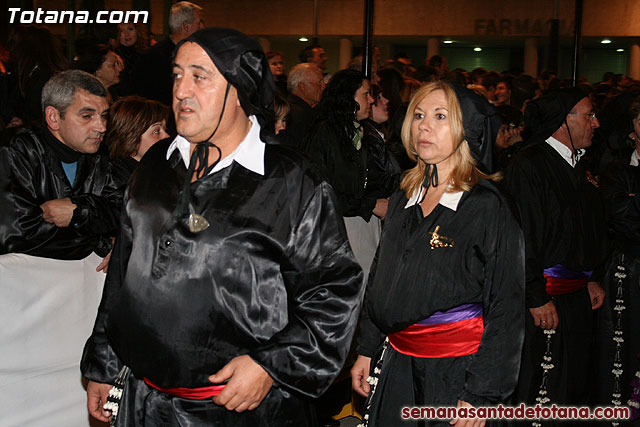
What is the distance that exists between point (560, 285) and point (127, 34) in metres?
5.09

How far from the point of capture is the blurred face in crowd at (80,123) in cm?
434

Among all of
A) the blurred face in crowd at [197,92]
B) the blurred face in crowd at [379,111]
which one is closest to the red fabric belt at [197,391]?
the blurred face in crowd at [197,92]

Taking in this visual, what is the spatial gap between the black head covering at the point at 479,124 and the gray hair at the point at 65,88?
6.80 ft

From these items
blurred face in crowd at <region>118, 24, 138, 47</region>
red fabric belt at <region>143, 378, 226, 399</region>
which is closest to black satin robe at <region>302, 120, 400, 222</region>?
blurred face in crowd at <region>118, 24, 138, 47</region>

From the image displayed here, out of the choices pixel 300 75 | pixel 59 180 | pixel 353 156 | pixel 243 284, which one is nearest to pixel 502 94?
Result: pixel 300 75

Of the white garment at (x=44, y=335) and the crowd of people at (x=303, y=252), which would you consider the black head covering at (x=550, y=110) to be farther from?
the white garment at (x=44, y=335)

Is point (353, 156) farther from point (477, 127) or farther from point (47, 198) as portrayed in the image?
point (477, 127)

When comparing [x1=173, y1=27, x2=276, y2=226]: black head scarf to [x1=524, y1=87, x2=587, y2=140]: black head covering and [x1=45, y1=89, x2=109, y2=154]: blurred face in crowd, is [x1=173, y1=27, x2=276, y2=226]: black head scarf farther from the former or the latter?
[x1=524, y1=87, x2=587, y2=140]: black head covering

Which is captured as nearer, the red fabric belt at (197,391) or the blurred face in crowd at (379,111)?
the red fabric belt at (197,391)

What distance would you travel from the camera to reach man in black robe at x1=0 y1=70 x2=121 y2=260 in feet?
13.9

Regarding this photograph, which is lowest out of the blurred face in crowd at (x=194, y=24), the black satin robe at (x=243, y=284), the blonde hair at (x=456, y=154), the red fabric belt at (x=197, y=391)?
the red fabric belt at (x=197, y=391)

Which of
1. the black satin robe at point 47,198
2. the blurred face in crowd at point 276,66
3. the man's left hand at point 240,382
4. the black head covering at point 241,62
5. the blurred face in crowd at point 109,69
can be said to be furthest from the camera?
the blurred face in crowd at point 276,66

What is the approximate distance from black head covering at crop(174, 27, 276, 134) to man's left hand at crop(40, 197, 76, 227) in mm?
1824

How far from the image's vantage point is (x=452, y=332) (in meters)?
3.47
